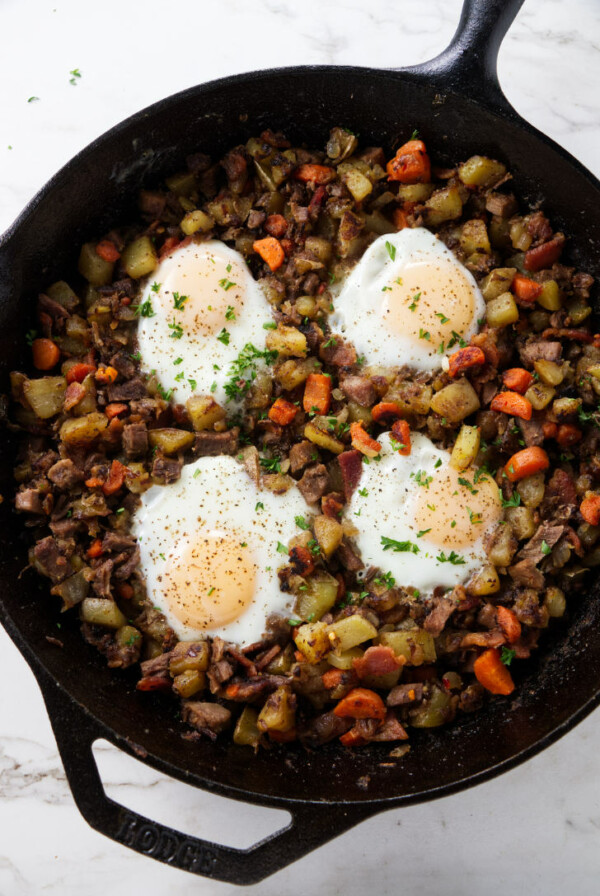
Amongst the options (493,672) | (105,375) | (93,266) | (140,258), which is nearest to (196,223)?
(140,258)

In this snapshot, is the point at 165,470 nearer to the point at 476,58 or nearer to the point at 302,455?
the point at 302,455

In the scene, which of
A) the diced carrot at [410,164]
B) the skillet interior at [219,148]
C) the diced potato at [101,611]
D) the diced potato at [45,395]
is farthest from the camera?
the diced carrot at [410,164]

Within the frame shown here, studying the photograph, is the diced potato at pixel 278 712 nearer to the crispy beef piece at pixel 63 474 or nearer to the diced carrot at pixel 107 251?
the crispy beef piece at pixel 63 474

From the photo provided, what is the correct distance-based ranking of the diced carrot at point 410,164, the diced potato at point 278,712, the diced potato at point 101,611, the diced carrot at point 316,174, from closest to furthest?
the diced potato at point 278,712
the diced potato at point 101,611
the diced carrot at point 410,164
the diced carrot at point 316,174

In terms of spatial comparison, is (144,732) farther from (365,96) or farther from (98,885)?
(365,96)

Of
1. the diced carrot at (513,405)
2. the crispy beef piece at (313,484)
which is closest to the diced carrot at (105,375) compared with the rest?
the crispy beef piece at (313,484)

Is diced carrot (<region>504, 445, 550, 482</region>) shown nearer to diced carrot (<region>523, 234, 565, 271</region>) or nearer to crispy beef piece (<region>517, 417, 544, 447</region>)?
crispy beef piece (<region>517, 417, 544, 447</region>)
